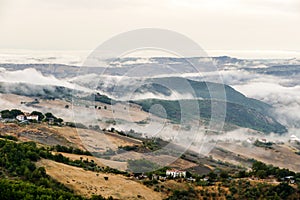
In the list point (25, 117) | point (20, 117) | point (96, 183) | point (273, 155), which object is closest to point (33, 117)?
point (25, 117)

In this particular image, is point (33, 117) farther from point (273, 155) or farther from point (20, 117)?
point (273, 155)

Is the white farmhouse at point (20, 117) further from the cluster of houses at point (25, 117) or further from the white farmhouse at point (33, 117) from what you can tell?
the white farmhouse at point (33, 117)

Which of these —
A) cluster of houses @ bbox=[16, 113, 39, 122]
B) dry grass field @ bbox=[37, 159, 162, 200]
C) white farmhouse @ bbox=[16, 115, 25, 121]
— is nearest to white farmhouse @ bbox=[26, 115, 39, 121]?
cluster of houses @ bbox=[16, 113, 39, 122]

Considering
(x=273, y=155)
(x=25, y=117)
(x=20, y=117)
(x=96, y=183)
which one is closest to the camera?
(x=96, y=183)

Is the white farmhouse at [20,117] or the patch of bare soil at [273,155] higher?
the white farmhouse at [20,117]

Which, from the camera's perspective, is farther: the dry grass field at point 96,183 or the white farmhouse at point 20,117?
the white farmhouse at point 20,117

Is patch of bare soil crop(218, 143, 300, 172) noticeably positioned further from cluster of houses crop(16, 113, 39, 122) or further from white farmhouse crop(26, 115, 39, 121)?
cluster of houses crop(16, 113, 39, 122)

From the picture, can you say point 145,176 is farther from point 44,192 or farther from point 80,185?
point 44,192

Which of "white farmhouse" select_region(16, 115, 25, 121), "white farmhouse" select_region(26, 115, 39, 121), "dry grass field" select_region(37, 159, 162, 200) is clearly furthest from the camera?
"white farmhouse" select_region(26, 115, 39, 121)

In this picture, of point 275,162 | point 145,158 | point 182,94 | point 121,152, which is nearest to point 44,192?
point 182,94

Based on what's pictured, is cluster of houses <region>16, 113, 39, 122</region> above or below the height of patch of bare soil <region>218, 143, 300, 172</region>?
above

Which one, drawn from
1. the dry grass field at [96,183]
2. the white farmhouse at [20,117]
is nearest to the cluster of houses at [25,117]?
the white farmhouse at [20,117]
